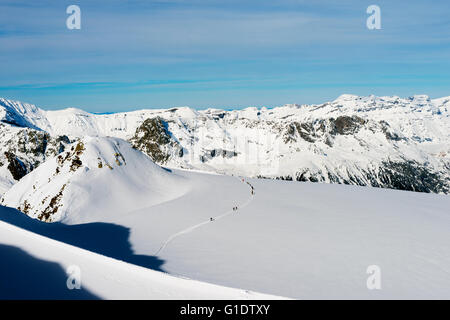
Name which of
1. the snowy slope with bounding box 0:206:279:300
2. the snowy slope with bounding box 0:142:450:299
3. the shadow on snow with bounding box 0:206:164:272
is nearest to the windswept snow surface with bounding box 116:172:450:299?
the snowy slope with bounding box 0:142:450:299

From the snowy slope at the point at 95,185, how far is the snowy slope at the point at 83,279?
1711 centimetres

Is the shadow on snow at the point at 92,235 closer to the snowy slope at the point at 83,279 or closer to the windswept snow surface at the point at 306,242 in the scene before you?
the windswept snow surface at the point at 306,242

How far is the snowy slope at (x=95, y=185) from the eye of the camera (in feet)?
113

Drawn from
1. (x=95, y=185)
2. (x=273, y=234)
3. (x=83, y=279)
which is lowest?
(x=273, y=234)

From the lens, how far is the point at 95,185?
122 ft

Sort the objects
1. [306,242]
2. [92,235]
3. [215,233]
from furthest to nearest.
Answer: [92,235]
[215,233]
[306,242]

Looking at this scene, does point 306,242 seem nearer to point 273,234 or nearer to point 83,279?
point 273,234

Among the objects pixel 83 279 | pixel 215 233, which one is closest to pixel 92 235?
pixel 215 233

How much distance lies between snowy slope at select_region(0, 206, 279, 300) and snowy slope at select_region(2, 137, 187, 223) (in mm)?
17105

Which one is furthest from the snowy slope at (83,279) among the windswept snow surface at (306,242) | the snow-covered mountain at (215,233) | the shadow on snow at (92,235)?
the shadow on snow at (92,235)

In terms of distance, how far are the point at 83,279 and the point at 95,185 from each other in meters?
25.1

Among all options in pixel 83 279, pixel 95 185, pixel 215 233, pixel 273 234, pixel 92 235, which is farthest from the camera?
pixel 95 185

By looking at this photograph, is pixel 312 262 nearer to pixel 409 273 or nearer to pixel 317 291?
pixel 317 291

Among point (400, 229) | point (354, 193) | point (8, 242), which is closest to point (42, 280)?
point (8, 242)
